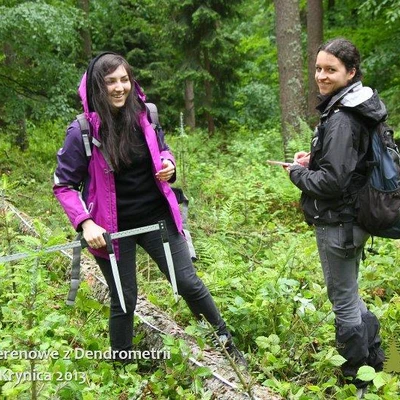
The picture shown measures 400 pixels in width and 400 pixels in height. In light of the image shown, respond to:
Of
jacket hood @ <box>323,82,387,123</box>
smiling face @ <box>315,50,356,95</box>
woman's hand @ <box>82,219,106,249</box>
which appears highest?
smiling face @ <box>315,50,356,95</box>

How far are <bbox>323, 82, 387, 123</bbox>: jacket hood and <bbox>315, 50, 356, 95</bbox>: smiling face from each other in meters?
0.06

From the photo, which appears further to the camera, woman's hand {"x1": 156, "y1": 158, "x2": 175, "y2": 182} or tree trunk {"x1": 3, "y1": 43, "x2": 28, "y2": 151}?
tree trunk {"x1": 3, "y1": 43, "x2": 28, "y2": 151}

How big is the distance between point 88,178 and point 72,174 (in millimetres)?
112

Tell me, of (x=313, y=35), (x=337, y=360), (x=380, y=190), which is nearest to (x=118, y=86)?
(x=380, y=190)

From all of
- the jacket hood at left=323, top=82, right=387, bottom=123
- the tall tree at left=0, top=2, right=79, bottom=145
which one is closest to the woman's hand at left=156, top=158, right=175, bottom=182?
the jacket hood at left=323, top=82, right=387, bottom=123

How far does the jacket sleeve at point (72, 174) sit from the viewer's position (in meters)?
3.05

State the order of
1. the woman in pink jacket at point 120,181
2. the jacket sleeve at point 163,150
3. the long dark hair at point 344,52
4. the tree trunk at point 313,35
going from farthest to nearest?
the tree trunk at point 313,35
the jacket sleeve at point 163,150
the woman in pink jacket at point 120,181
the long dark hair at point 344,52

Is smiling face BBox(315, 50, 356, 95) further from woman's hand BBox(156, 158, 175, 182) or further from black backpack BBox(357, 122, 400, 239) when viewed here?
woman's hand BBox(156, 158, 175, 182)

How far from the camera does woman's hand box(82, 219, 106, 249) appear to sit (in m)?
3.00

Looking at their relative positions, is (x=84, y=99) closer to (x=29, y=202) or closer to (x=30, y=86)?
(x=29, y=202)

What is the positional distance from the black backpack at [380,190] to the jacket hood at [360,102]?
0.11m

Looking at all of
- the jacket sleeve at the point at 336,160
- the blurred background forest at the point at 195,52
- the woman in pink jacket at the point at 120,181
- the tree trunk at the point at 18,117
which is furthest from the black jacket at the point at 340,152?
the tree trunk at the point at 18,117

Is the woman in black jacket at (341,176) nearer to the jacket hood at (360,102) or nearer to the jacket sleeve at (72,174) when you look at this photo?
the jacket hood at (360,102)

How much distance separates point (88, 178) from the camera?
3182mm
